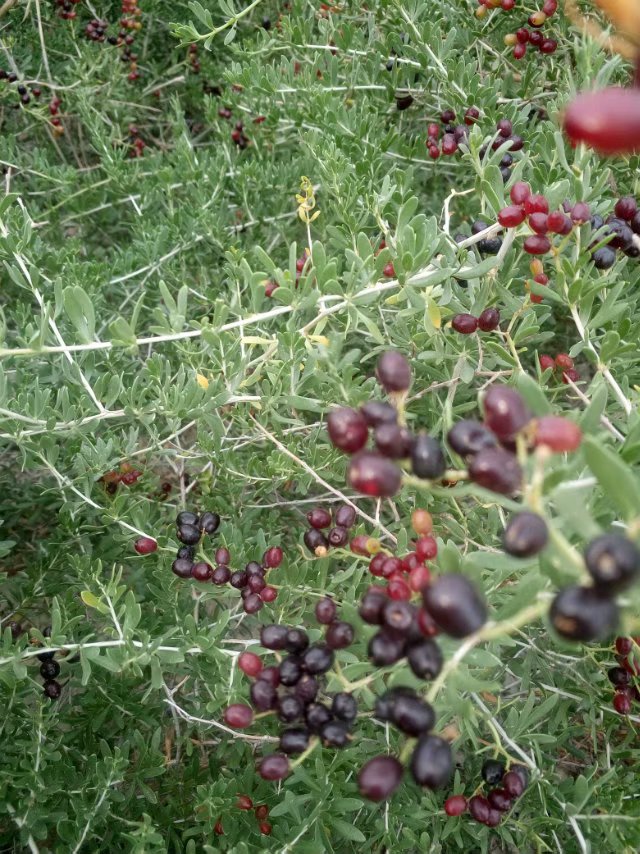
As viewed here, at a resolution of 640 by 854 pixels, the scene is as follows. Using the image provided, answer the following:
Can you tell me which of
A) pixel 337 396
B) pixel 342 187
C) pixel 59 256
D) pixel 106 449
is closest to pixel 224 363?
pixel 337 396

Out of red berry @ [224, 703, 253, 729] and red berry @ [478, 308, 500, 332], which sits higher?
red berry @ [478, 308, 500, 332]

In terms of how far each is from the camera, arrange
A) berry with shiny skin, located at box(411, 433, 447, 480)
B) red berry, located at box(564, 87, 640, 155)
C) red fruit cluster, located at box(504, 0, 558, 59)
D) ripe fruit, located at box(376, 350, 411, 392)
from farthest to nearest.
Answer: red fruit cluster, located at box(504, 0, 558, 59), ripe fruit, located at box(376, 350, 411, 392), berry with shiny skin, located at box(411, 433, 447, 480), red berry, located at box(564, 87, 640, 155)

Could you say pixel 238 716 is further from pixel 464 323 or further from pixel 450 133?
pixel 450 133

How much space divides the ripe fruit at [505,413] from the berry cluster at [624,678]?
4.78 ft

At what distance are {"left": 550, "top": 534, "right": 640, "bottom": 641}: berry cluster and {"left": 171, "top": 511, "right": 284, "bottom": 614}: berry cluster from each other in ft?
4.52

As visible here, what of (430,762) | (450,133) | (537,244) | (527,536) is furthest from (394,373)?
(450,133)

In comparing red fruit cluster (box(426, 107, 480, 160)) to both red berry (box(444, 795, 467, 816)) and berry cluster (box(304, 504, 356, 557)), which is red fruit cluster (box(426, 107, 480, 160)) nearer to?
berry cluster (box(304, 504, 356, 557))

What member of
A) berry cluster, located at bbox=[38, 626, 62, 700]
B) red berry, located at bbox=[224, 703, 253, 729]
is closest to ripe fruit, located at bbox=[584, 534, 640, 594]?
red berry, located at bbox=[224, 703, 253, 729]

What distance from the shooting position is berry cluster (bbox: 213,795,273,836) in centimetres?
246

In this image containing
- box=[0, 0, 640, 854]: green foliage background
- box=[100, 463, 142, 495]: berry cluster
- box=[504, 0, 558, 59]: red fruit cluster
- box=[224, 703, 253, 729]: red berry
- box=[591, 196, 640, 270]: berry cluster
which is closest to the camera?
box=[224, 703, 253, 729]: red berry

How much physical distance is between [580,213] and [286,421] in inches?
47.1

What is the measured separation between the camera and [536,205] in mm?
2027

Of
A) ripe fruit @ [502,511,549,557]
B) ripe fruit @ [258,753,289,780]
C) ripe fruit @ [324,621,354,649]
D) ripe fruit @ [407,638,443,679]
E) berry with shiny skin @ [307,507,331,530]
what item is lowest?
berry with shiny skin @ [307,507,331,530]

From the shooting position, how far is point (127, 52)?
4.52m
